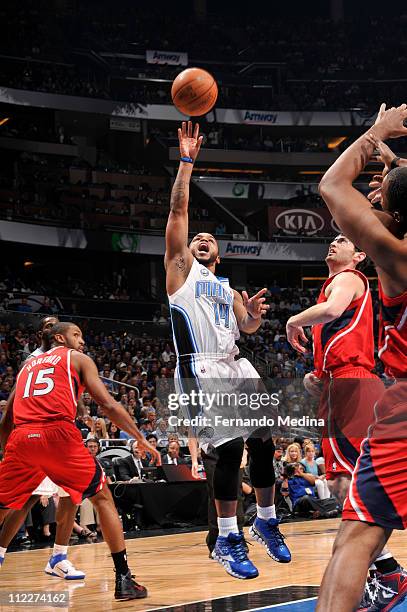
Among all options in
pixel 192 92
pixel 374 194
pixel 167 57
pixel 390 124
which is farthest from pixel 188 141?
pixel 167 57

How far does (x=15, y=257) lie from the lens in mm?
32219

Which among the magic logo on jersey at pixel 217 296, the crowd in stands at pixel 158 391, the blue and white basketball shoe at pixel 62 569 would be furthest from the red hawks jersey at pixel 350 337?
the blue and white basketball shoe at pixel 62 569

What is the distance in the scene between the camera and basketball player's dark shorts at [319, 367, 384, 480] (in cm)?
514

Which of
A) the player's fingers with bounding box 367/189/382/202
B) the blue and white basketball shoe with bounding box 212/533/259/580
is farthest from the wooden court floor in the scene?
the player's fingers with bounding box 367/189/382/202

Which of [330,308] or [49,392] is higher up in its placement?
[330,308]

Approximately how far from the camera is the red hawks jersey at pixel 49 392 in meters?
5.97

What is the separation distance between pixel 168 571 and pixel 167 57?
1246 inches

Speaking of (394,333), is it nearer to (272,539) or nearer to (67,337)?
(272,539)

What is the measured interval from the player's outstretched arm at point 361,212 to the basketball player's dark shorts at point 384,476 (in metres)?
0.53

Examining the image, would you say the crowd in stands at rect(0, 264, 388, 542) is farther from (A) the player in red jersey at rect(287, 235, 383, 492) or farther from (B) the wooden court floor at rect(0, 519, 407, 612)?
(A) the player in red jersey at rect(287, 235, 383, 492)

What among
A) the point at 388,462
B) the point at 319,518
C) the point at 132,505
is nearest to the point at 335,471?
the point at 388,462

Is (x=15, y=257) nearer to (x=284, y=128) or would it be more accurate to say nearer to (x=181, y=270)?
(x=284, y=128)

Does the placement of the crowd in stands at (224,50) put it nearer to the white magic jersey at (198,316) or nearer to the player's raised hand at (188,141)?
the player's raised hand at (188,141)

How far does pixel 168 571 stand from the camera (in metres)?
7.50
